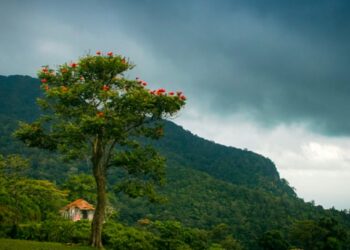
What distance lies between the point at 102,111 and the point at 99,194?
4.15 meters

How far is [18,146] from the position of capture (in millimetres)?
136750

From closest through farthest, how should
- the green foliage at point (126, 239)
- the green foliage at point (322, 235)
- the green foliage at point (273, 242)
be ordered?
the green foliage at point (126, 239) < the green foliage at point (322, 235) < the green foliage at point (273, 242)

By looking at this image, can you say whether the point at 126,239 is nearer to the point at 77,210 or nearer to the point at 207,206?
the point at 77,210

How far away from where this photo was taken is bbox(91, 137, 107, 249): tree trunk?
800 inches

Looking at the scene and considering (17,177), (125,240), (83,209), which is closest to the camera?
(125,240)

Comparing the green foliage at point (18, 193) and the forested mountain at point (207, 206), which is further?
the forested mountain at point (207, 206)

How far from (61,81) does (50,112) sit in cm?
171

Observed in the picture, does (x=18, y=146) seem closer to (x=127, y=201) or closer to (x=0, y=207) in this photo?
(x=127, y=201)

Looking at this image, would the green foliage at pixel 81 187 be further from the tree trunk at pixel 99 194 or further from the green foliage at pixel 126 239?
the tree trunk at pixel 99 194

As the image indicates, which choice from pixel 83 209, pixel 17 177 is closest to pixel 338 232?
pixel 83 209

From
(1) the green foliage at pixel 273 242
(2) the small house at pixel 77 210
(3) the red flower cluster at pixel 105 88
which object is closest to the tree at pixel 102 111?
(3) the red flower cluster at pixel 105 88

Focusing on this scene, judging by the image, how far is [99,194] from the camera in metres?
20.6

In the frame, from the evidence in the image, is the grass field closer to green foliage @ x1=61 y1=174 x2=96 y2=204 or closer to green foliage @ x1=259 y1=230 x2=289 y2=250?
green foliage @ x1=61 y1=174 x2=96 y2=204

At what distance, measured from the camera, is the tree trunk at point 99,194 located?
20312 millimetres
